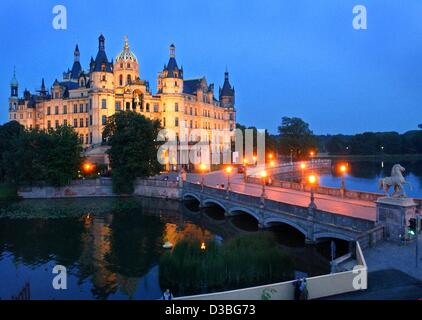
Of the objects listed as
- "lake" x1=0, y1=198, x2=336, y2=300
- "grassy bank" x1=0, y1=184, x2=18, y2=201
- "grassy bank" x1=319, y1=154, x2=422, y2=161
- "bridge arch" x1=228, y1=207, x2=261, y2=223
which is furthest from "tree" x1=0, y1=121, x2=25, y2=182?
"grassy bank" x1=319, y1=154, x2=422, y2=161

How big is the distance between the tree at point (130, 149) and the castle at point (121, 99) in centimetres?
2054

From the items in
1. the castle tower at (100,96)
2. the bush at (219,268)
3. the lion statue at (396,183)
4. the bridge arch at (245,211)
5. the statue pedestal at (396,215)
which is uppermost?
the castle tower at (100,96)

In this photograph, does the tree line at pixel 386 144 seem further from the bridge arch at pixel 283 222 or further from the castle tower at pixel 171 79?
the bridge arch at pixel 283 222

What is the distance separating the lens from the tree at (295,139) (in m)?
120

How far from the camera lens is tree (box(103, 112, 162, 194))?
58031mm

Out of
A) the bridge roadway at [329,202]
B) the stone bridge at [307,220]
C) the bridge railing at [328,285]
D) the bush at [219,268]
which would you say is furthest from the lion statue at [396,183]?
the bridge railing at [328,285]

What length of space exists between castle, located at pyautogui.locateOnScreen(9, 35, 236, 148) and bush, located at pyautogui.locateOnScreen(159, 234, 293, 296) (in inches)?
2335

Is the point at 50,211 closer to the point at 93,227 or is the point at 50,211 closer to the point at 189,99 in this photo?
the point at 93,227

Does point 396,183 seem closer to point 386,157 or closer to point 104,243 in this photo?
point 104,243

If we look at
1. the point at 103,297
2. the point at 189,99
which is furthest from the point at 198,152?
the point at 103,297

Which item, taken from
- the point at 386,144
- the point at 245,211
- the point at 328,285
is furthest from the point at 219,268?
A: the point at 386,144

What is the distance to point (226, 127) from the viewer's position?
106125 millimetres

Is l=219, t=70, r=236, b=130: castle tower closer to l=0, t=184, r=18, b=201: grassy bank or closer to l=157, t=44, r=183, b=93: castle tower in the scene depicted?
l=157, t=44, r=183, b=93: castle tower
